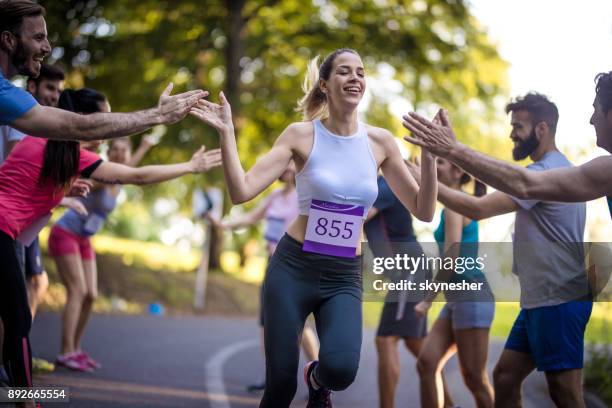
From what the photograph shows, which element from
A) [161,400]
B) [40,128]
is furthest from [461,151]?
[161,400]

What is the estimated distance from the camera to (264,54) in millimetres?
21766

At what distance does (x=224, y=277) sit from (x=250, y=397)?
46.2 feet

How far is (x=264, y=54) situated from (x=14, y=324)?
17603 mm

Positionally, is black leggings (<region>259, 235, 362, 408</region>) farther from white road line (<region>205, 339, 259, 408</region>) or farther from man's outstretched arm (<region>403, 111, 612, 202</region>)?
white road line (<region>205, 339, 259, 408</region>)

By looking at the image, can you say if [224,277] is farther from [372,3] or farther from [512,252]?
[512,252]

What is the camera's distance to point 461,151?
12.4 ft

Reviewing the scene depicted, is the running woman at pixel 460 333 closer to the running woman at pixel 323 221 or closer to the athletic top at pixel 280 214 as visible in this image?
the running woman at pixel 323 221

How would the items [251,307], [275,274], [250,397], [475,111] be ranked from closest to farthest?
[275,274] → [250,397] → [251,307] → [475,111]

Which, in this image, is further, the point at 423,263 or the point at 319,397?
the point at 423,263

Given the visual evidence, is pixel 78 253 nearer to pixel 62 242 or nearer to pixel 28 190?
pixel 62 242

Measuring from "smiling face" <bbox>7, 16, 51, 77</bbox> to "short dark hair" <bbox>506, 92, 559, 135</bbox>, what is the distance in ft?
9.19

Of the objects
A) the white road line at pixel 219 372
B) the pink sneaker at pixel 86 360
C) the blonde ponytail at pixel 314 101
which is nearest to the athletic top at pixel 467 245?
the blonde ponytail at pixel 314 101

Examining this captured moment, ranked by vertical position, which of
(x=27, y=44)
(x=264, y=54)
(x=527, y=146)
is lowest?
(x=527, y=146)

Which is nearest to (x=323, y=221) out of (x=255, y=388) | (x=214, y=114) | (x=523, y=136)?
(x=214, y=114)
